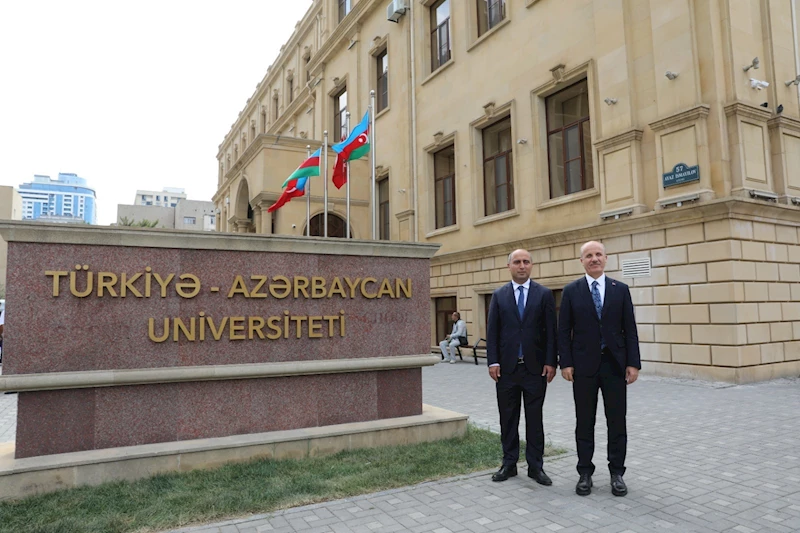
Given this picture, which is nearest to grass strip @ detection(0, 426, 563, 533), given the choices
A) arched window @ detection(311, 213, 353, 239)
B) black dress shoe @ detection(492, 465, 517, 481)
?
black dress shoe @ detection(492, 465, 517, 481)

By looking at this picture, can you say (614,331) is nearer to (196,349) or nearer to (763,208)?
(196,349)

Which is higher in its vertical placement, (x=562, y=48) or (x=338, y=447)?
(x=562, y=48)

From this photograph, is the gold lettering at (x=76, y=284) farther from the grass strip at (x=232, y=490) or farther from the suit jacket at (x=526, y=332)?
the suit jacket at (x=526, y=332)

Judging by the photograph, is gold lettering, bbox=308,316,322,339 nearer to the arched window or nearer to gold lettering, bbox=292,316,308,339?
gold lettering, bbox=292,316,308,339

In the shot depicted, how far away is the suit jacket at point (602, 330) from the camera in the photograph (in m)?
4.74

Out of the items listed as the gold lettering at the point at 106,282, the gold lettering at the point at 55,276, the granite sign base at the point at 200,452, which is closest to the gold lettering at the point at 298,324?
the granite sign base at the point at 200,452

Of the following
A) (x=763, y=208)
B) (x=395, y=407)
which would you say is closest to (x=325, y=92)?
(x=763, y=208)

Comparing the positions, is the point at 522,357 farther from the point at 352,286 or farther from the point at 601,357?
the point at 352,286

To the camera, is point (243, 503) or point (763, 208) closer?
point (243, 503)

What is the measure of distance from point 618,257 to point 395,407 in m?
8.57

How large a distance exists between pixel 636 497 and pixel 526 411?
42.2 inches

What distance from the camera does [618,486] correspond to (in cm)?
458

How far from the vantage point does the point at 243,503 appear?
4.36m

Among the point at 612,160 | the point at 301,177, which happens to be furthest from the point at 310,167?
the point at 612,160
